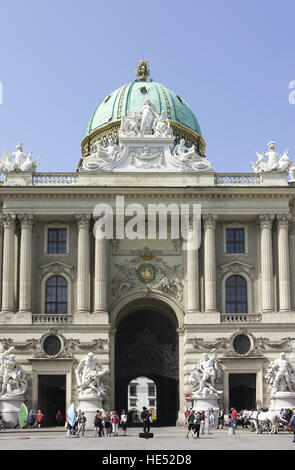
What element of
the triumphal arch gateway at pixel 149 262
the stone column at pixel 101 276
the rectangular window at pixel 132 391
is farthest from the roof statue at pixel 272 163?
the rectangular window at pixel 132 391

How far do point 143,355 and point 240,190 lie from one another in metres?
13.8

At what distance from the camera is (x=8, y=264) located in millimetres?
57406

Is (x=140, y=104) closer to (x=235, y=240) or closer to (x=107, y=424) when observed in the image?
(x=235, y=240)

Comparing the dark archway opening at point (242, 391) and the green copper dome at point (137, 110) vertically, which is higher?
the green copper dome at point (137, 110)

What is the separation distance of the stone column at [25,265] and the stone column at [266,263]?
1579 centimetres

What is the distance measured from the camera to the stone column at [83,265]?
57.0 m

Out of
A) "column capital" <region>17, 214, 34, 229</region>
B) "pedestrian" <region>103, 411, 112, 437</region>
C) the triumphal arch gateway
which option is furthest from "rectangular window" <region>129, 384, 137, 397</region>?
"pedestrian" <region>103, 411, 112, 437</region>

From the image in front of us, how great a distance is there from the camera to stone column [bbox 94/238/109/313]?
186 feet

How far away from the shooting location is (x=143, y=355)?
2404 inches

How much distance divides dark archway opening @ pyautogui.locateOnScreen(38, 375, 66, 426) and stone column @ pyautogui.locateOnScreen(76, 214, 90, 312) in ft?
17.2

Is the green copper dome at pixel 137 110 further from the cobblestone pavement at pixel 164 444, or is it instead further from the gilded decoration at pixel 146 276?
the cobblestone pavement at pixel 164 444

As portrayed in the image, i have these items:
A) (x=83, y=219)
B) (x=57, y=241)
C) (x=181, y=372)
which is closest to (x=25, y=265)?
(x=57, y=241)

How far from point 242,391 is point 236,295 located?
7602 millimetres
